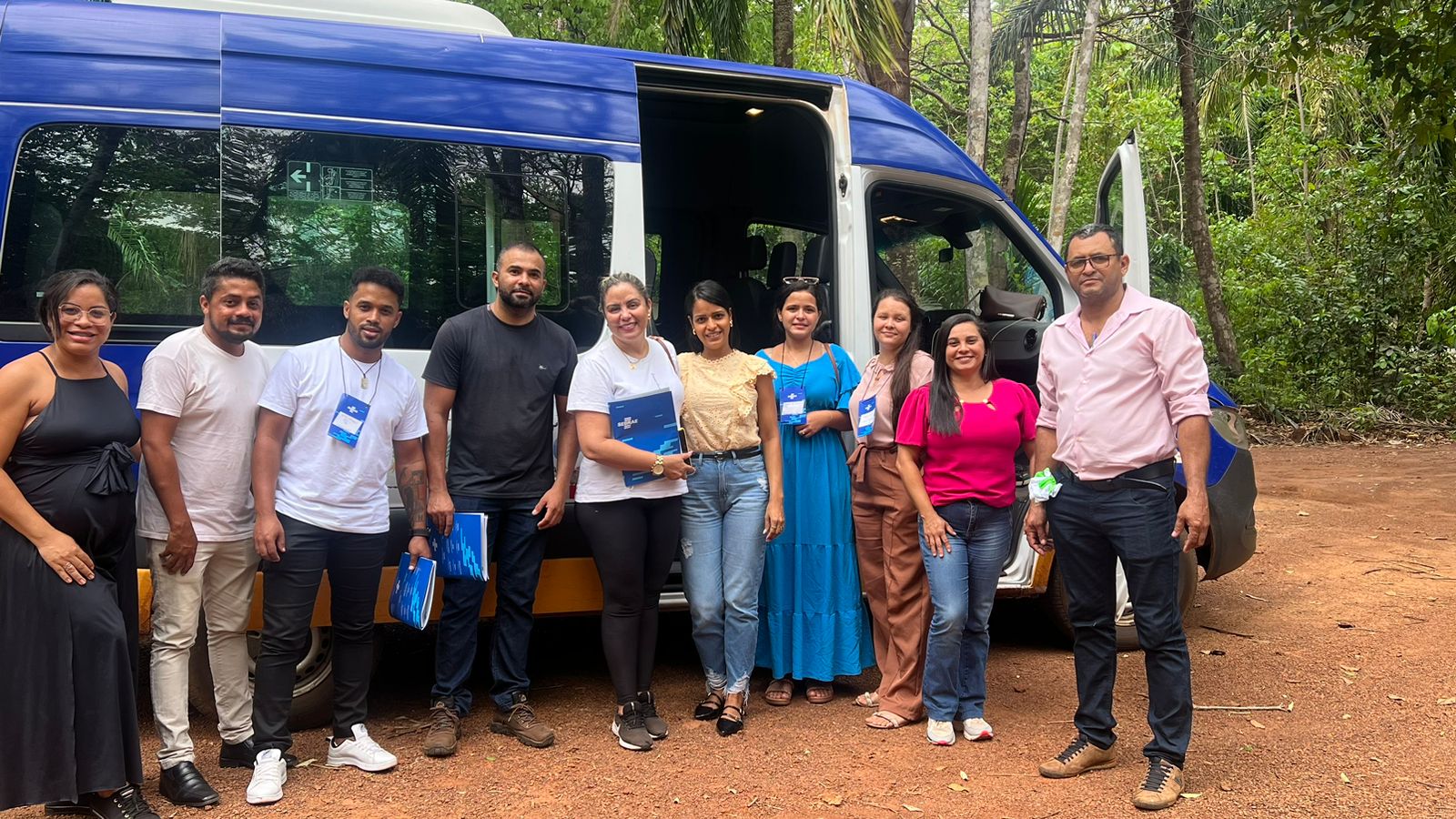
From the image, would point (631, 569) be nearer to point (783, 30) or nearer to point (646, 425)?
point (646, 425)

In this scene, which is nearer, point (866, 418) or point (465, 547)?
point (465, 547)

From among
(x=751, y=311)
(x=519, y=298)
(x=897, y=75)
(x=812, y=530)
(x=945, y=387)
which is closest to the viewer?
(x=519, y=298)

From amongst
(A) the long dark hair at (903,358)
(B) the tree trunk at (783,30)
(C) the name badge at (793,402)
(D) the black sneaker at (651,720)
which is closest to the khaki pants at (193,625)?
(D) the black sneaker at (651,720)

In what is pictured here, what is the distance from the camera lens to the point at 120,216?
3.97m

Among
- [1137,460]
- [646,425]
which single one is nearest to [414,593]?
[646,425]

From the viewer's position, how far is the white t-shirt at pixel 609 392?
13.4ft

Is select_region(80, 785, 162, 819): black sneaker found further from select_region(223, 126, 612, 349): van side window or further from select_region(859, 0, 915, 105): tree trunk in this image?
select_region(859, 0, 915, 105): tree trunk

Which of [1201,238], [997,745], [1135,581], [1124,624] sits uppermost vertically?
[1201,238]

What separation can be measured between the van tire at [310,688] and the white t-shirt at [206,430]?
75cm

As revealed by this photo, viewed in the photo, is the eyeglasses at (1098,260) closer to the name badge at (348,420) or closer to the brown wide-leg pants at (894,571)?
the brown wide-leg pants at (894,571)

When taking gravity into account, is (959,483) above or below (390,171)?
below

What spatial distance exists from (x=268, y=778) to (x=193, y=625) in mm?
531

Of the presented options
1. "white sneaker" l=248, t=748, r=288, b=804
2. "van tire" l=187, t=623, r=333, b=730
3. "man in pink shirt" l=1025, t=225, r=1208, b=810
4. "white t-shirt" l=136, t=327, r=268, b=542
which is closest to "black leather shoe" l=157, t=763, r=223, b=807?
"white sneaker" l=248, t=748, r=288, b=804

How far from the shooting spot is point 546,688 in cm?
500
